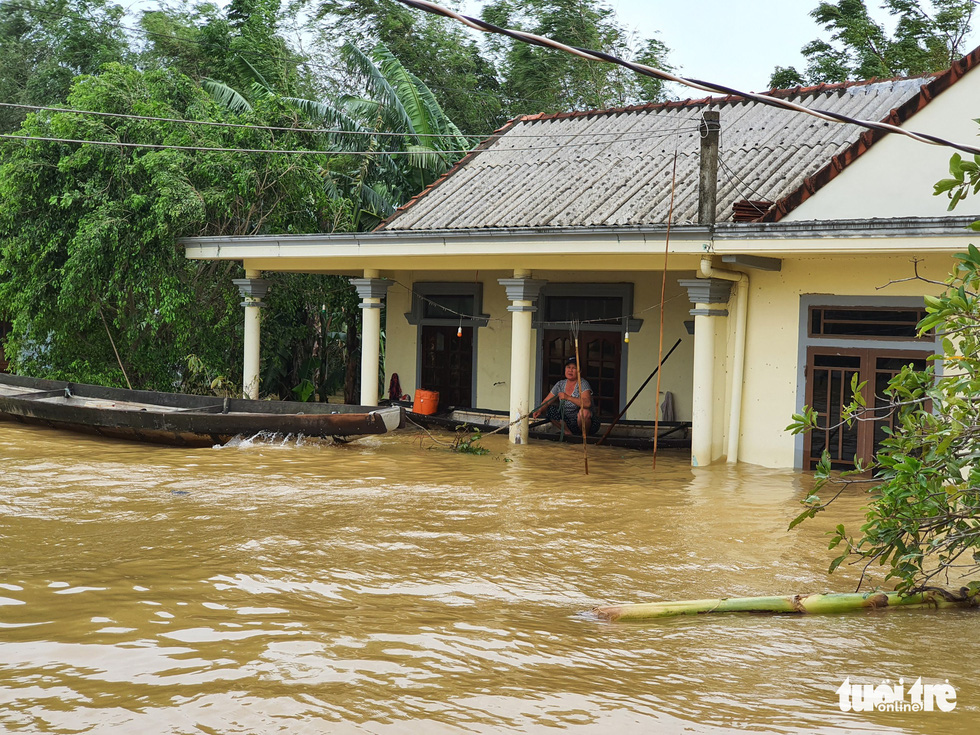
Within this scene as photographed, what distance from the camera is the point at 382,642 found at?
5.30 meters

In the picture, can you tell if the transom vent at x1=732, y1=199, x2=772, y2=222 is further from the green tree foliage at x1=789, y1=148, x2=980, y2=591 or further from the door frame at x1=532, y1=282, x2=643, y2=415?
the green tree foliage at x1=789, y1=148, x2=980, y2=591

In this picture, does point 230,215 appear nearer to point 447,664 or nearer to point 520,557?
point 520,557

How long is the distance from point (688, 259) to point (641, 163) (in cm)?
340

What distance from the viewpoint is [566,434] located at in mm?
14727

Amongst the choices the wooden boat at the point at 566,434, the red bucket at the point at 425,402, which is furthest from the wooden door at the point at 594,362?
the red bucket at the point at 425,402

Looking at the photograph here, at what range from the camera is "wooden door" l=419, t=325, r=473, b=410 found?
17.5 metres

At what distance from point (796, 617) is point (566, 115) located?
13519 millimetres

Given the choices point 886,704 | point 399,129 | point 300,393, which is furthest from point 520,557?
point 399,129

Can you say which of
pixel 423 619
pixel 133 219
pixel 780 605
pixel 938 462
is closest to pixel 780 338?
pixel 938 462

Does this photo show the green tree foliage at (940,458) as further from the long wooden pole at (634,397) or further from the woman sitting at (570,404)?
the woman sitting at (570,404)

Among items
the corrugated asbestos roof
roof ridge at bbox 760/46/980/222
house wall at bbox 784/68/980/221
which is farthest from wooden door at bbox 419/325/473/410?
house wall at bbox 784/68/980/221

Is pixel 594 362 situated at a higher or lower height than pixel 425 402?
higher

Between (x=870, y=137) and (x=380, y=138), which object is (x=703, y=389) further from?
(x=380, y=138)

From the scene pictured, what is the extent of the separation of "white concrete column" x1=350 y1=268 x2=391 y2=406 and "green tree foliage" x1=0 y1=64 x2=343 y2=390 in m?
2.79
